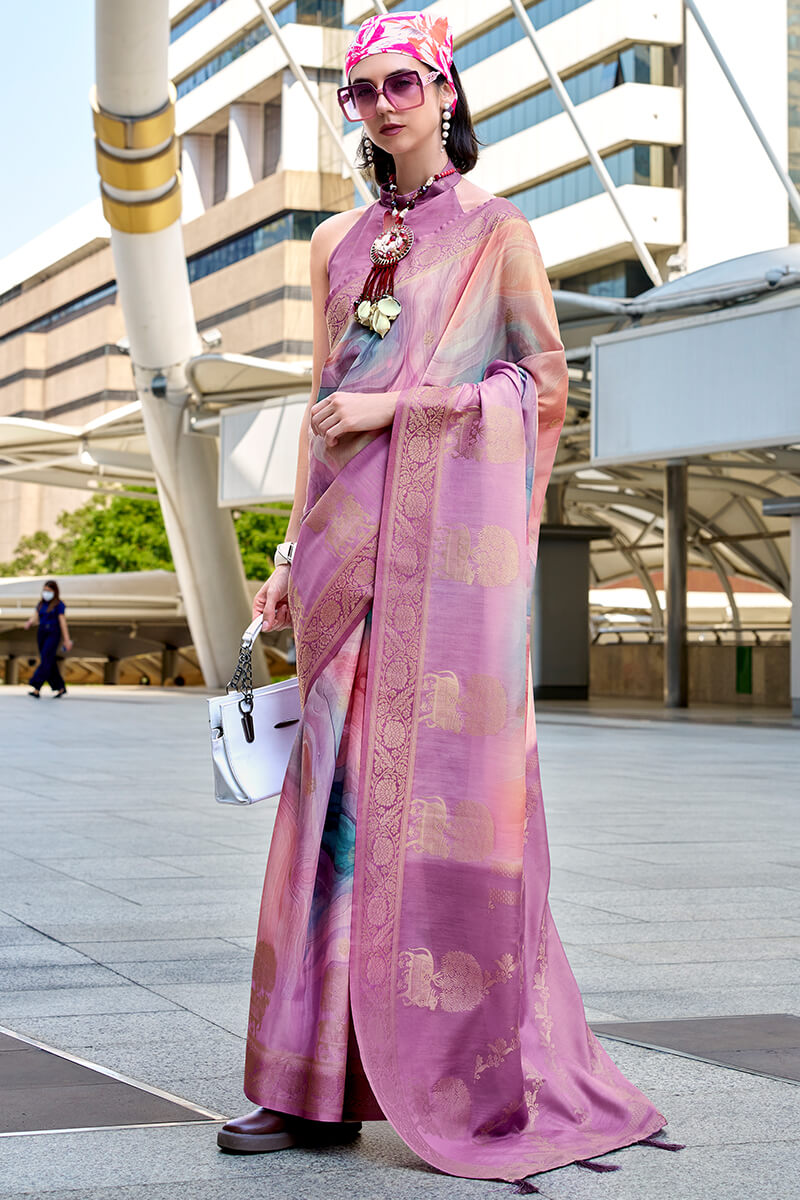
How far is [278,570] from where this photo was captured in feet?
10.0

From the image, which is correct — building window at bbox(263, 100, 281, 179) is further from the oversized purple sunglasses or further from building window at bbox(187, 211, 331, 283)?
the oversized purple sunglasses

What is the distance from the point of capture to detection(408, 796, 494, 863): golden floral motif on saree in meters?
2.71

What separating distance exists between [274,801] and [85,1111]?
6.79m

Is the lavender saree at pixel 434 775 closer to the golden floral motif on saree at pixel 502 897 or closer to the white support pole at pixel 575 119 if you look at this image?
the golden floral motif on saree at pixel 502 897

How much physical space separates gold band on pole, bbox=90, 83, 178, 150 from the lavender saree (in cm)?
2111

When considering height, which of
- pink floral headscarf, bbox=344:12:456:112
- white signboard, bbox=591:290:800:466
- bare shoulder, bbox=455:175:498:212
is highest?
white signboard, bbox=591:290:800:466

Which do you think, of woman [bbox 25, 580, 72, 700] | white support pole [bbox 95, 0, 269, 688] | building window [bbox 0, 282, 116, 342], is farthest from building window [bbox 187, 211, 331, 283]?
woman [bbox 25, 580, 72, 700]

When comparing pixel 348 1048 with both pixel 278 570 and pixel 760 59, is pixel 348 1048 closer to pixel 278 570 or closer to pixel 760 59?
pixel 278 570

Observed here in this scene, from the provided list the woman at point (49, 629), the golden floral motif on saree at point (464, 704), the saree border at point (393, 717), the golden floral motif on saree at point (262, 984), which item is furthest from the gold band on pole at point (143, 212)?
the golden floral motif on saree at point (262, 984)

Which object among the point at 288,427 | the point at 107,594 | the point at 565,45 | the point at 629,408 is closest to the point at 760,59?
the point at 565,45

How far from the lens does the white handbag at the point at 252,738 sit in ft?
9.41

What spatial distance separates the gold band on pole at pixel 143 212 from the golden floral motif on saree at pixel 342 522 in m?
22.6

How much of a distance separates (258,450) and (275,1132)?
23.9 metres

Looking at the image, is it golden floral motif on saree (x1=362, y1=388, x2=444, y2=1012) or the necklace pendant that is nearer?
golden floral motif on saree (x1=362, y1=388, x2=444, y2=1012)
